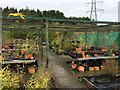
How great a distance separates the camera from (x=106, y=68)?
7.77 meters

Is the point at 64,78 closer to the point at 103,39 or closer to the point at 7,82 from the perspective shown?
the point at 7,82

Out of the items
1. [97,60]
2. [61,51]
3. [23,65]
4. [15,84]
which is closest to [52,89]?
[15,84]

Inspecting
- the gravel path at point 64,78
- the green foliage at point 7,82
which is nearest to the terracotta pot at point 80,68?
the gravel path at point 64,78

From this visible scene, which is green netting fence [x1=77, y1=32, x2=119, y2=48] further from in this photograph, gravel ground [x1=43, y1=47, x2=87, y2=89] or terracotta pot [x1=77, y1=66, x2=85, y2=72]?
gravel ground [x1=43, y1=47, x2=87, y2=89]

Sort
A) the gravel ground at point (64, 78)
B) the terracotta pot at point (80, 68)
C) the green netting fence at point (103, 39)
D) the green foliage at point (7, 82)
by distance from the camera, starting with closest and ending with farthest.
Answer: the green foliage at point (7, 82) → the gravel ground at point (64, 78) → the terracotta pot at point (80, 68) → the green netting fence at point (103, 39)

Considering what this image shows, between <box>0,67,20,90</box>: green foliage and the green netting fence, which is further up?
the green netting fence

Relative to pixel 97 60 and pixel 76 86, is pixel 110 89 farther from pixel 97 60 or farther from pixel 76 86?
pixel 97 60

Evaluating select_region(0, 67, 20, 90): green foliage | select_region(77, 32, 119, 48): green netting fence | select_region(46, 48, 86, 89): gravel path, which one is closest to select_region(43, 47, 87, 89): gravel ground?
select_region(46, 48, 86, 89): gravel path

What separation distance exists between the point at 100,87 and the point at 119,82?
1114mm

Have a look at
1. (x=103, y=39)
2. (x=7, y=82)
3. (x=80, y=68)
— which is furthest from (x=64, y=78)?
(x=103, y=39)

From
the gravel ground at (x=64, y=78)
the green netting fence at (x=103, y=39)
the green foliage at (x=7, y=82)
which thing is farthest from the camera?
the green netting fence at (x=103, y=39)

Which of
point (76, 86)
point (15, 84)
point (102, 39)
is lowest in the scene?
point (76, 86)

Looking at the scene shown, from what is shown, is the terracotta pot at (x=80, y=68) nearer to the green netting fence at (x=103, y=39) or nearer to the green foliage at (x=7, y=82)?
the green netting fence at (x=103, y=39)

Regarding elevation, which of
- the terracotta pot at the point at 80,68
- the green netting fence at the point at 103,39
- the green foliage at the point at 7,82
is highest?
the green netting fence at the point at 103,39
